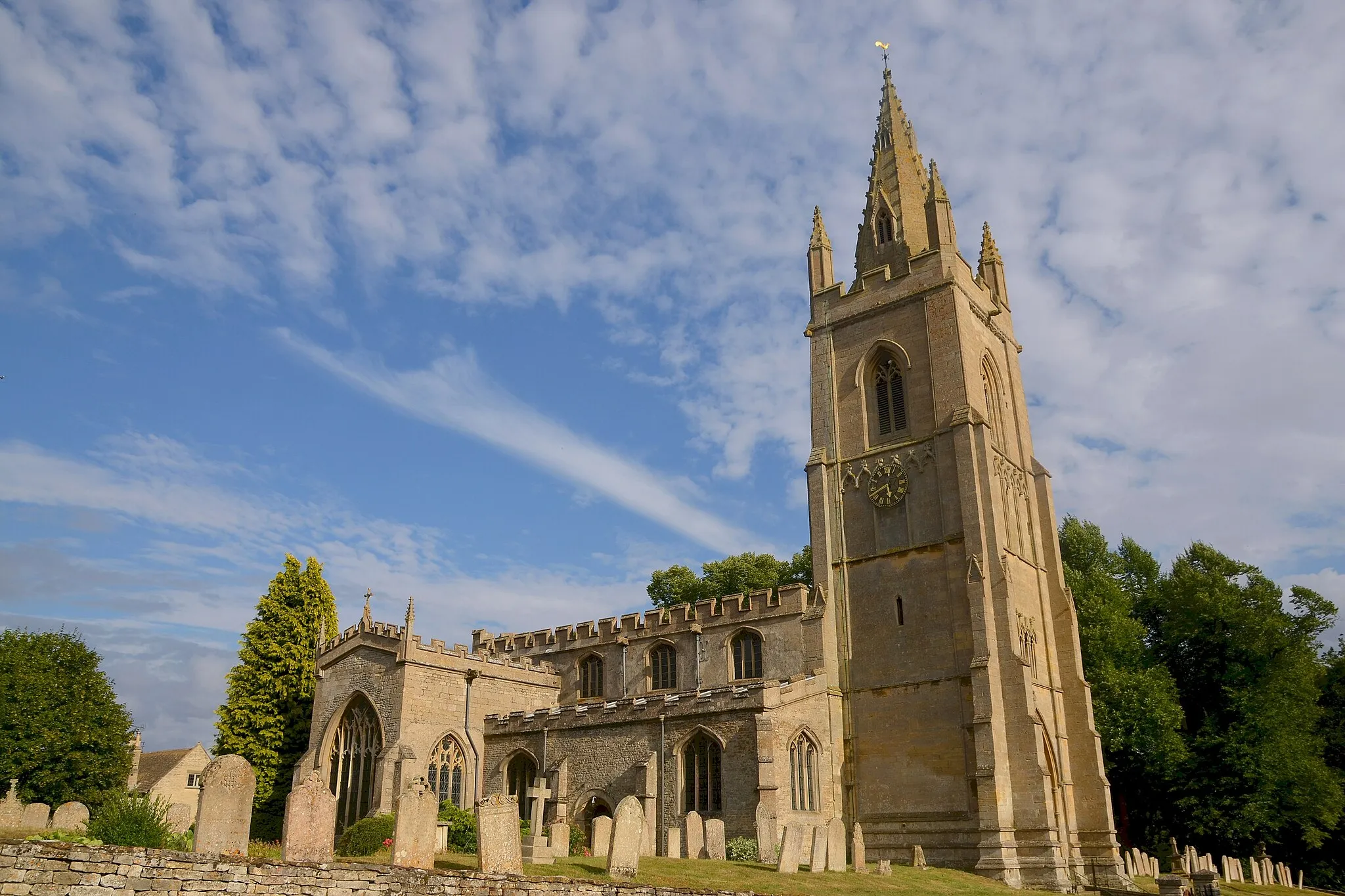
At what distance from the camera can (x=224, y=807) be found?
1347 cm

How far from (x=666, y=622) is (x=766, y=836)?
13165 millimetres

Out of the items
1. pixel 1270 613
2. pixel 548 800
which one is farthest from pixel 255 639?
pixel 1270 613

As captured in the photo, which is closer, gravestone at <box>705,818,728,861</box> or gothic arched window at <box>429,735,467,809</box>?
gravestone at <box>705,818,728,861</box>

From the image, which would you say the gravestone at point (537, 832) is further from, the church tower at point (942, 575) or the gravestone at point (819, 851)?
the church tower at point (942, 575)

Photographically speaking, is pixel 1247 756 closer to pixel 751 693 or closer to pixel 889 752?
pixel 889 752

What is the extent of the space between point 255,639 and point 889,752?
25.1 meters

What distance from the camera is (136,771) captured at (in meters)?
55.2

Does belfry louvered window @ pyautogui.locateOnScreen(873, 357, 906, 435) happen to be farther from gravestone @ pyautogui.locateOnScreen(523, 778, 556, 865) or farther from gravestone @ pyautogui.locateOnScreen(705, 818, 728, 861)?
gravestone @ pyautogui.locateOnScreen(523, 778, 556, 865)

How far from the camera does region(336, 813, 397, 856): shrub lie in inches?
979

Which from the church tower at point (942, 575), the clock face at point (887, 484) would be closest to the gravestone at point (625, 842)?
the church tower at point (942, 575)

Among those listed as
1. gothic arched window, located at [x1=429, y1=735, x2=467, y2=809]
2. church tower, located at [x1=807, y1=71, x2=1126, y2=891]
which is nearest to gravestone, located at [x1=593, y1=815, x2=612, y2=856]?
gothic arched window, located at [x1=429, y1=735, x2=467, y2=809]

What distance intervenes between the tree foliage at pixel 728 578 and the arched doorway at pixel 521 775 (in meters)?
15.4

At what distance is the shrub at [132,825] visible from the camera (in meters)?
14.9

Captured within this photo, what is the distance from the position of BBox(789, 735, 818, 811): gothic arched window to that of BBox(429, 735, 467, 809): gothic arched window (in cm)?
1059
